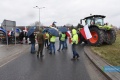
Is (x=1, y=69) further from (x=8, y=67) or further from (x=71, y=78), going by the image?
(x=71, y=78)

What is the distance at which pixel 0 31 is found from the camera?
29.1 metres

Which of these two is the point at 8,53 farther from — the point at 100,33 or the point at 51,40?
the point at 100,33

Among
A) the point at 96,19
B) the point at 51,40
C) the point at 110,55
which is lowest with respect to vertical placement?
the point at 110,55

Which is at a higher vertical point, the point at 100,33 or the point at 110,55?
the point at 100,33

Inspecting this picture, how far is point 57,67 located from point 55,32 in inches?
250

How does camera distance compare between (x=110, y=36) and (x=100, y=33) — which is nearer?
(x=100, y=33)

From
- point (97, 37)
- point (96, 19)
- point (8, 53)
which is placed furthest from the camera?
point (96, 19)

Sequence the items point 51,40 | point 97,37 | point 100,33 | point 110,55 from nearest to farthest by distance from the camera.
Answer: point 110,55, point 51,40, point 100,33, point 97,37

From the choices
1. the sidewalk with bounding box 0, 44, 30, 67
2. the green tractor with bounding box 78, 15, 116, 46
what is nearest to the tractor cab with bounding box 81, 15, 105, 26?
the green tractor with bounding box 78, 15, 116, 46

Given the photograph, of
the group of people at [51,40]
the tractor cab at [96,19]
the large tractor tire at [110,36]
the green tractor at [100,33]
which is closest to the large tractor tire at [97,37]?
the green tractor at [100,33]

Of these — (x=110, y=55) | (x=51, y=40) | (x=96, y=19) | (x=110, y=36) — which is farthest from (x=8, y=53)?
(x=96, y=19)

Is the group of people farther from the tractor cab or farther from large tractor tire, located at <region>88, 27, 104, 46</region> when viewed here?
the tractor cab

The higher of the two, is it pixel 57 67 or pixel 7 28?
pixel 7 28

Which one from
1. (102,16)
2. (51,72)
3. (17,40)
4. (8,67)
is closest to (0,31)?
(17,40)
